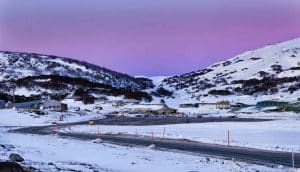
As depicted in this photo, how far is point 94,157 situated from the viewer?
27406 mm

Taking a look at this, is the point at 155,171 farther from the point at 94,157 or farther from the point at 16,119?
the point at 16,119

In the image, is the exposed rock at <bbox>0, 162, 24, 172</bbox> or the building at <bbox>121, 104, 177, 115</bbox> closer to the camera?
the exposed rock at <bbox>0, 162, 24, 172</bbox>

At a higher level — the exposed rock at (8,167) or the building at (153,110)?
the building at (153,110)

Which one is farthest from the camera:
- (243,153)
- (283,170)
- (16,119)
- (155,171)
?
(16,119)

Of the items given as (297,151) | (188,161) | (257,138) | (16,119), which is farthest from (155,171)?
(16,119)

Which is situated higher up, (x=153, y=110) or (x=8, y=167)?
(x=153, y=110)

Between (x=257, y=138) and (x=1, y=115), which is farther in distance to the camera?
(x=1, y=115)

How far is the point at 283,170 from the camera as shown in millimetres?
24141

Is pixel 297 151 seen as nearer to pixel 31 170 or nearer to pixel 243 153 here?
pixel 243 153

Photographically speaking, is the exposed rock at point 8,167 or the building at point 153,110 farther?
the building at point 153,110

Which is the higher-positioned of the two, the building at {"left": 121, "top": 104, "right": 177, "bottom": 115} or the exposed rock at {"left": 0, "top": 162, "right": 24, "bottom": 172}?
the building at {"left": 121, "top": 104, "right": 177, "bottom": 115}

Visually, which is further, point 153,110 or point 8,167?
point 153,110

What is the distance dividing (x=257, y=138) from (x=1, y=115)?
78.6 metres

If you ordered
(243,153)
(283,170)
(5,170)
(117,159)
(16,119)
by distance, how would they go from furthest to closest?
1. (16,119)
2. (243,153)
3. (117,159)
4. (283,170)
5. (5,170)
